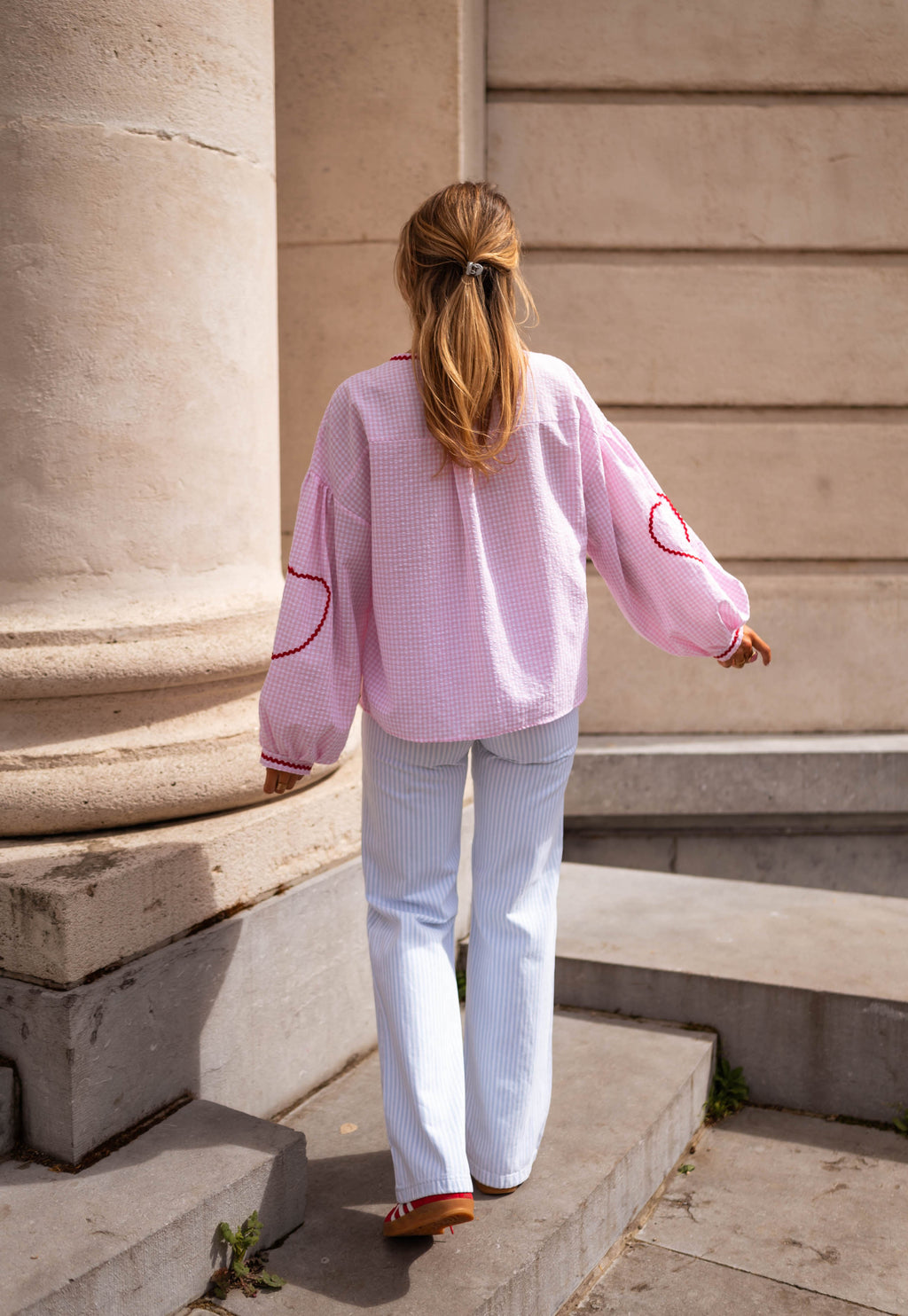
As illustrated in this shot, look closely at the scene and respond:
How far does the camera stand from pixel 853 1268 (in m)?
2.47

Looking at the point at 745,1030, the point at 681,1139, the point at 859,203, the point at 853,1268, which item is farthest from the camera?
the point at 859,203

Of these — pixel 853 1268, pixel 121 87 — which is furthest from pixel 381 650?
pixel 853 1268

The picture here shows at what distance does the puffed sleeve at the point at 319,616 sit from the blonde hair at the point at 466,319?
206 mm

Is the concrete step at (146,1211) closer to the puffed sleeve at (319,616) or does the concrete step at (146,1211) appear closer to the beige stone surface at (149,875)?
the beige stone surface at (149,875)

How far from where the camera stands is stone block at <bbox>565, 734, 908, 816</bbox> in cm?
466

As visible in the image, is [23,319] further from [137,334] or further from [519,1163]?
[519,1163]

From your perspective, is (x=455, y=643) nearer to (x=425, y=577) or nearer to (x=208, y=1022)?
(x=425, y=577)

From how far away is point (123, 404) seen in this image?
266cm

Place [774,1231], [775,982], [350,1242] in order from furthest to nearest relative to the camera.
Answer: [775,982]
[774,1231]
[350,1242]

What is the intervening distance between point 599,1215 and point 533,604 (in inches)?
50.1

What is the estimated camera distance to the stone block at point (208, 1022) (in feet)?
7.51

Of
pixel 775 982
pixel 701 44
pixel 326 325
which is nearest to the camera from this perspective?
pixel 775 982

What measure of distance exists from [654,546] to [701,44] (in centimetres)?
316

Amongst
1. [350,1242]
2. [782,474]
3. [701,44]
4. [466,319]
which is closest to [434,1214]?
[350,1242]
